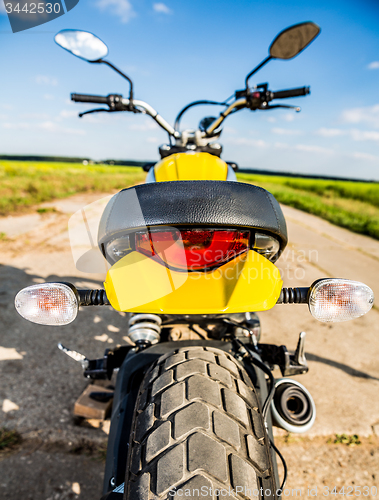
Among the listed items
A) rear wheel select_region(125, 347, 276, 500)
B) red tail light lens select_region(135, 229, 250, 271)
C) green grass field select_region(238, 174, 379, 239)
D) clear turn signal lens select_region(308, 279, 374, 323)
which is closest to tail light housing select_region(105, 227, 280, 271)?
red tail light lens select_region(135, 229, 250, 271)

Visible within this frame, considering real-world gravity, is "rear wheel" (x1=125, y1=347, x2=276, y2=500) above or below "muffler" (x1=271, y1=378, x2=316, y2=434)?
above

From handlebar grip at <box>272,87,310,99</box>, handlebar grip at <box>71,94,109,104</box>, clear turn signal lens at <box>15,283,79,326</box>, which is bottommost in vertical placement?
clear turn signal lens at <box>15,283,79,326</box>

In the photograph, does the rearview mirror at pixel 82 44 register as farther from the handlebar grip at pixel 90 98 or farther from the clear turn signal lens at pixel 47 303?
the clear turn signal lens at pixel 47 303

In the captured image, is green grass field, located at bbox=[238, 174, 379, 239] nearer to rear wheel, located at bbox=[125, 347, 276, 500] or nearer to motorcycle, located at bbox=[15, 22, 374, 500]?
motorcycle, located at bbox=[15, 22, 374, 500]

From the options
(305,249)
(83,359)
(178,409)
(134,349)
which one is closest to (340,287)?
(178,409)

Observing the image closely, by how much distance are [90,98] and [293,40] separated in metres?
1.47

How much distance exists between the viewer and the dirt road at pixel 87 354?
1.85m

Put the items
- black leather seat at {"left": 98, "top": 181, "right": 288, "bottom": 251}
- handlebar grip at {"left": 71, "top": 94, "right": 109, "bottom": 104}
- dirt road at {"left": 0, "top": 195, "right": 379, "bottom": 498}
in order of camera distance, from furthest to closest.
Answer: handlebar grip at {"left": 71, "top": 94, "right": 109, "bottom": 104}, dirt road at {"left": 0, "top": 195, "right": 379, "bottom": 498}, black leather seat at {"left": 98, "top": 181, "right": 288, "bottom": 251}

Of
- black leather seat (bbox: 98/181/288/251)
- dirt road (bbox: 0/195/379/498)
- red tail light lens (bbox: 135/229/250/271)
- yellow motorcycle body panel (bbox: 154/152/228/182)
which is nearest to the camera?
black leather seat (bbox: 98/181/288/251)

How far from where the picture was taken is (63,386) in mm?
2074

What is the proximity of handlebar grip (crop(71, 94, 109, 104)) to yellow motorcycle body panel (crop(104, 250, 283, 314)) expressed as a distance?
63.4 inches

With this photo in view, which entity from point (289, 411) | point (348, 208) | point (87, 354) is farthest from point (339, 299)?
point (348, 208)

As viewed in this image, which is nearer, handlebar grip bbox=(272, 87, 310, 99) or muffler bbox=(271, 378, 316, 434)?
muffler bbox=(271, 378, 316, 434)

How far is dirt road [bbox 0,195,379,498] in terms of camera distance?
1.85m
